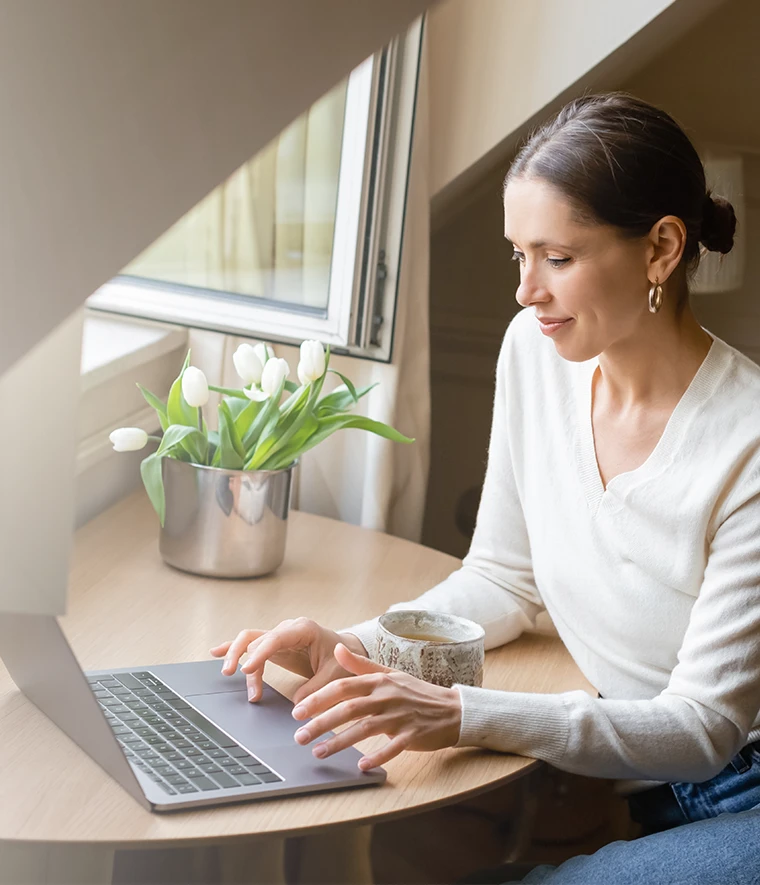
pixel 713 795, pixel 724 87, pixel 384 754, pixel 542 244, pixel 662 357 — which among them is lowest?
pixel 713 795

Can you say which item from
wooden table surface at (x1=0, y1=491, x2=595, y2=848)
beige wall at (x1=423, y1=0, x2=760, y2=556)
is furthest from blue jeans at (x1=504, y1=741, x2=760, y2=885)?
beige wall at (x1=423, y1=0, x2=760, y2=556)

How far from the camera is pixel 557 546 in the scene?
1.17 m

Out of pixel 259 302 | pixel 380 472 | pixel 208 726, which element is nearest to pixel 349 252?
pixel 259 302

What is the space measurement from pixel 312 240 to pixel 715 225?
71 centimetres

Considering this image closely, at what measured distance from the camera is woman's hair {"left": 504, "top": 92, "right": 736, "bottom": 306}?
3.34 feet

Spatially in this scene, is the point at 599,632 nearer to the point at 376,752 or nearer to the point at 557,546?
the point at 557,546

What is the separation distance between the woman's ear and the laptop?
1.85ft

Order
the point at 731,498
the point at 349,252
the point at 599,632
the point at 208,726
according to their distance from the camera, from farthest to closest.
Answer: the point at 349,252 → the point at 599,632 → the point at 731,498 → the point at 208,726

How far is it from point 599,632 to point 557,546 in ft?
0.35

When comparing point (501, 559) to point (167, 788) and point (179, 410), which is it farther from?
point (167, 788)

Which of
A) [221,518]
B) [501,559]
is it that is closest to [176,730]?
[221,518]

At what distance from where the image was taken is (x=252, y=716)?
92cm

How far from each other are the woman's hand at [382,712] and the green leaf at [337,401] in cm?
52

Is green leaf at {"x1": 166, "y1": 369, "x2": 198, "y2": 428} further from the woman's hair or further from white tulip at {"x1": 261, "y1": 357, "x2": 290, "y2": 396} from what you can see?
the woman's hair
